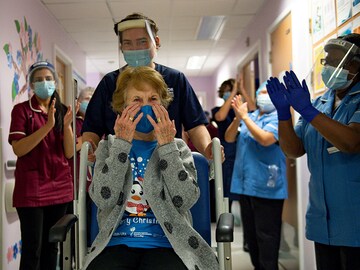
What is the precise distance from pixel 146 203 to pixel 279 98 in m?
0.79

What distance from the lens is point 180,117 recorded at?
1931 millimetres

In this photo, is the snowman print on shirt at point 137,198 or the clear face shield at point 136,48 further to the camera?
the clear face shield at point 136,48

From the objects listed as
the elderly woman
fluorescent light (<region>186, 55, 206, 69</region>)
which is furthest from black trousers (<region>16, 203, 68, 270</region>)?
fluorescent light (<region>186, 55, 206, 69</region>)

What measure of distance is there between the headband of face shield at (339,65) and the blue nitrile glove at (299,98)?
116 mm

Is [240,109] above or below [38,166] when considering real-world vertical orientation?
above

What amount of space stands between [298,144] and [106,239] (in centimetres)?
102

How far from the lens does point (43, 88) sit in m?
2.49

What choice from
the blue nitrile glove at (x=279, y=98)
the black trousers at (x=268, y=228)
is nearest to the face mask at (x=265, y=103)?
the black trousers at (x=268, y=228)

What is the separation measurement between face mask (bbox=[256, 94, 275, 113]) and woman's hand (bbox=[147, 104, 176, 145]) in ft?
5.34

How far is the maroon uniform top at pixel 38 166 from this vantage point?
2.39 m

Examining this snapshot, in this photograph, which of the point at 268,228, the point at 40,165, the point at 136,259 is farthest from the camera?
the point at 268,228

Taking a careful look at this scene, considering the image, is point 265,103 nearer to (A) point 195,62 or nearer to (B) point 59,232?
(B) point 59,232

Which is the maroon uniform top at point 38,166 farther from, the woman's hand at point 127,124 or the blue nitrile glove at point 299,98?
the blue nitrile glove at point 299,98

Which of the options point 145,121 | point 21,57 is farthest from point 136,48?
point 21,57
